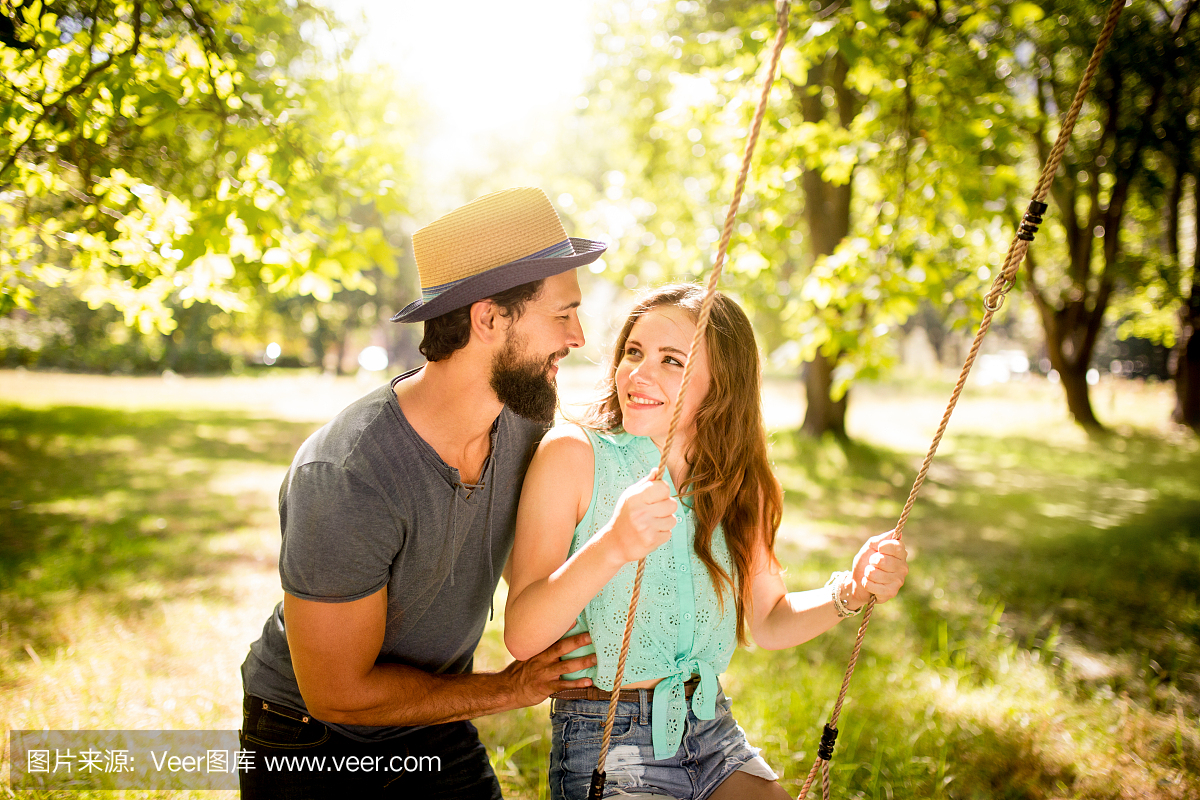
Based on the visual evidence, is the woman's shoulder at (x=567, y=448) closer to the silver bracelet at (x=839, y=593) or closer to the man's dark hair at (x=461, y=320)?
the man's dark hair at (x=461, y=320)

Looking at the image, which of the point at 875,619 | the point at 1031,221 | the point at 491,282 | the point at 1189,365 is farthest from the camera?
the point at 1189,365

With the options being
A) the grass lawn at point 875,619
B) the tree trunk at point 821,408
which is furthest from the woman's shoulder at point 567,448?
the tree trunk at point 821,408

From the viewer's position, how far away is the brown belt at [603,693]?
7.22 ft

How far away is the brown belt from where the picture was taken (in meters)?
2.20

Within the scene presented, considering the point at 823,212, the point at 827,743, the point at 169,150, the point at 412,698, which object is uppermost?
the point at 823,212

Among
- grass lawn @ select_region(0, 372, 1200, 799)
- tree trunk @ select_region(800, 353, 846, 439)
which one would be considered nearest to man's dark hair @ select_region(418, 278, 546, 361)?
grass lawn @ select_region(0, 372, 1200, 799)

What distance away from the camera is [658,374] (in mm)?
2266

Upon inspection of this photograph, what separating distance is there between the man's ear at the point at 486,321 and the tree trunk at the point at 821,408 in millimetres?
10136

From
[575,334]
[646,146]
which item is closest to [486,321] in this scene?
[575,334]

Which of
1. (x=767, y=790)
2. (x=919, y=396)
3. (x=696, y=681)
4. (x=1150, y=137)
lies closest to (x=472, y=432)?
(x=696, y=681)

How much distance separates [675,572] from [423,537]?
0.85m

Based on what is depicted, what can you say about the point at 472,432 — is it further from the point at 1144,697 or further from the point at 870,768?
the point at 1144,697

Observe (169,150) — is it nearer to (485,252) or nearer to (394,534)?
(485,252)

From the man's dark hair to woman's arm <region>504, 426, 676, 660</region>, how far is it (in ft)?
1.50
